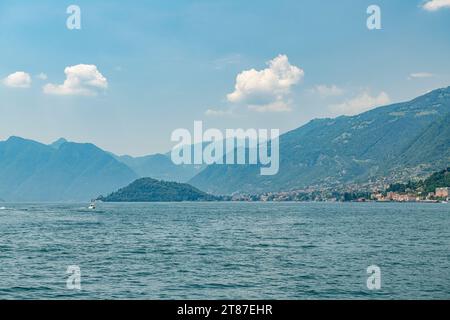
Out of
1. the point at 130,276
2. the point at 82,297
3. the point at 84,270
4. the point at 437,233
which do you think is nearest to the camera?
the point at 82,297

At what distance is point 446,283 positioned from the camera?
38875mm

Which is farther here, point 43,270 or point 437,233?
point 437,233

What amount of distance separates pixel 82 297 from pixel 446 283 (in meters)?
25.1

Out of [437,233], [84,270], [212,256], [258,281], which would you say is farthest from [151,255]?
[437,233]
